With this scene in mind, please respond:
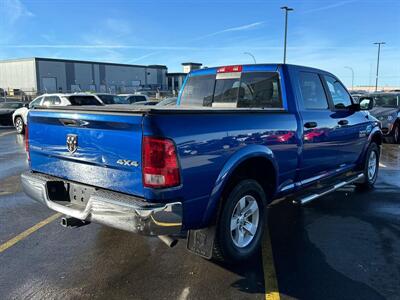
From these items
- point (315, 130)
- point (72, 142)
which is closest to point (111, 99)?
point (315, 130)

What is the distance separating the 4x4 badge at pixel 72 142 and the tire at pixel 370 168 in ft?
16.3

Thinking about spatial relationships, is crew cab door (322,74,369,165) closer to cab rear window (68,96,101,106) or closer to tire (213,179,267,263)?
tire (213,179,267,263)

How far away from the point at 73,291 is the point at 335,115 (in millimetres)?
3950

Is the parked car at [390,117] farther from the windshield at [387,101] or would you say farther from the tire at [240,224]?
the tire at [240,224]

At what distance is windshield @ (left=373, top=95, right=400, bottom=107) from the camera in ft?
46.0

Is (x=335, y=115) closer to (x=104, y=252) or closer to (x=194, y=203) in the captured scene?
(x=194, y=203)

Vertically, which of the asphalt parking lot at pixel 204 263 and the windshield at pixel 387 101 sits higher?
the windshield at pixel 387 101

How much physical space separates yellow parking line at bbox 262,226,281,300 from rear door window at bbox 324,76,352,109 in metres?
2.28

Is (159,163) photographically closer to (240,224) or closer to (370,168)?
(240,224)

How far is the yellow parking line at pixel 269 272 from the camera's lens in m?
3.32

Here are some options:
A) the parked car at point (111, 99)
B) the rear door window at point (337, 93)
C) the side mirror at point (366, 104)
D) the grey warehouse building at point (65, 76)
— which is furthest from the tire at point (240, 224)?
the grey warehouse building at point (65, 76)

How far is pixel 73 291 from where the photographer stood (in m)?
3.38

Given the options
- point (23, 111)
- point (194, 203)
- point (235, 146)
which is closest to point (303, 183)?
point (235, 146)

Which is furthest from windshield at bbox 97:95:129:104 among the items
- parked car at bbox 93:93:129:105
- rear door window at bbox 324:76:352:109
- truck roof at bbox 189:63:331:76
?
rear door window at bbox 324:76:352:109
